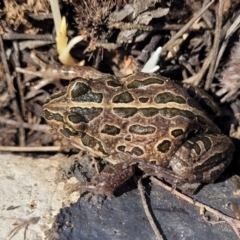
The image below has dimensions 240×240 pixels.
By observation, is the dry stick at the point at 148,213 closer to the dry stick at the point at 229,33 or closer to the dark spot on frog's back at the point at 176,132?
the dark spot on frog's back at the point at 176,132

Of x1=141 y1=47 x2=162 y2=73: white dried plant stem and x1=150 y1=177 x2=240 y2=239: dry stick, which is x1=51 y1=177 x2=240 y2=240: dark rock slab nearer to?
x1=150 y1=177 x2=240 y2=239: dry stick

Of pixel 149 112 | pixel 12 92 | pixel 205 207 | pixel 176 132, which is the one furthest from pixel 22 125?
pixel 205 207

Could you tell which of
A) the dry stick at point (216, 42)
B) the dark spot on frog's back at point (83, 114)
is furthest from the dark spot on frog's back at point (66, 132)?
the dry stick at point (216, 42)

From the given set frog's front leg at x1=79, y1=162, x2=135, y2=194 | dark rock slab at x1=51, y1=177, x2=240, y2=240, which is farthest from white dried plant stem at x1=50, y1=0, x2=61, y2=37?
dark rock slab at x1=51, y1=177, x2=240, y2=240

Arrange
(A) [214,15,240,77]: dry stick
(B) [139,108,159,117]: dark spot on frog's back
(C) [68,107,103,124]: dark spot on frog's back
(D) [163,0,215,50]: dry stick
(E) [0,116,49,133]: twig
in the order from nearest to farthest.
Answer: (C) [68,107,103,124]: dark spot on frog's back, (B) [139,108,159,117]: dark spot on frog's back, (D) [163,0,215,50]: dry stick, (A) [214,15,240,77]: dry stick, (E) [0,116,49,133]: twig

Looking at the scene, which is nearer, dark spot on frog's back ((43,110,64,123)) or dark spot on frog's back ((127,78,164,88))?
dark spot on frog's back ((43,110,64,123))

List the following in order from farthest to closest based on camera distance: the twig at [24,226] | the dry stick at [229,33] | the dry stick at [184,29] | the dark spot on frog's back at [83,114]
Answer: the dry stick at [229,33], the dry stick at [184,29], the dark spot on frog's back at [83,114], the twig at [24,226]
